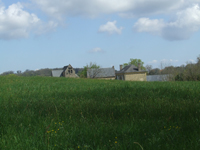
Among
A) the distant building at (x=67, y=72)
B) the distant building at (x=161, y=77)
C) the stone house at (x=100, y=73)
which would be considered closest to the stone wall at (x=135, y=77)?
the distant building at (x=161, y=77)

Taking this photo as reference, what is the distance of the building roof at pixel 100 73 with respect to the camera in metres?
87.3

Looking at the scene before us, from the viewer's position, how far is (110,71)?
100 m

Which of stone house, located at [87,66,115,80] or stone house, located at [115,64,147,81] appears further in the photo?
stone house, located at [115,64,147,81]

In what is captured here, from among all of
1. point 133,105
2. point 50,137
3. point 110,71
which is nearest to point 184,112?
point 133,105

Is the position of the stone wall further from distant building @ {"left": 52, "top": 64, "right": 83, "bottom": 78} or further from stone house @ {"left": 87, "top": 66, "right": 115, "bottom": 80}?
distant building @ {"left": 52, "top": 64, "right": 83, "bottom": 78}

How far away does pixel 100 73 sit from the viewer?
9244 centimetres

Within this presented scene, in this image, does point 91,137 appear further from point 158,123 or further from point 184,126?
point 184,126

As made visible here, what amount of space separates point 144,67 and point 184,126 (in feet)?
408

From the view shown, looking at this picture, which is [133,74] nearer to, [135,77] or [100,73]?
[135,77]

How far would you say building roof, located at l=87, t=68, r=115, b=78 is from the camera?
8731 cm

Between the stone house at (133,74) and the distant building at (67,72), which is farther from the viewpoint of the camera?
the distant building at (67,72)

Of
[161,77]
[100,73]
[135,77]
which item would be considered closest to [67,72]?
[100,73]

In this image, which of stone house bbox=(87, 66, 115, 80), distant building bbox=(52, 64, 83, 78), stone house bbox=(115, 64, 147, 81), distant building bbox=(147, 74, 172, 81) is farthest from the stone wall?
distant building bbox=(52, 64, 83, 78)

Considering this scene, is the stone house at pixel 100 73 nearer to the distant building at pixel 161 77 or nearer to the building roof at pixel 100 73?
the building roof at pixel 100 73
